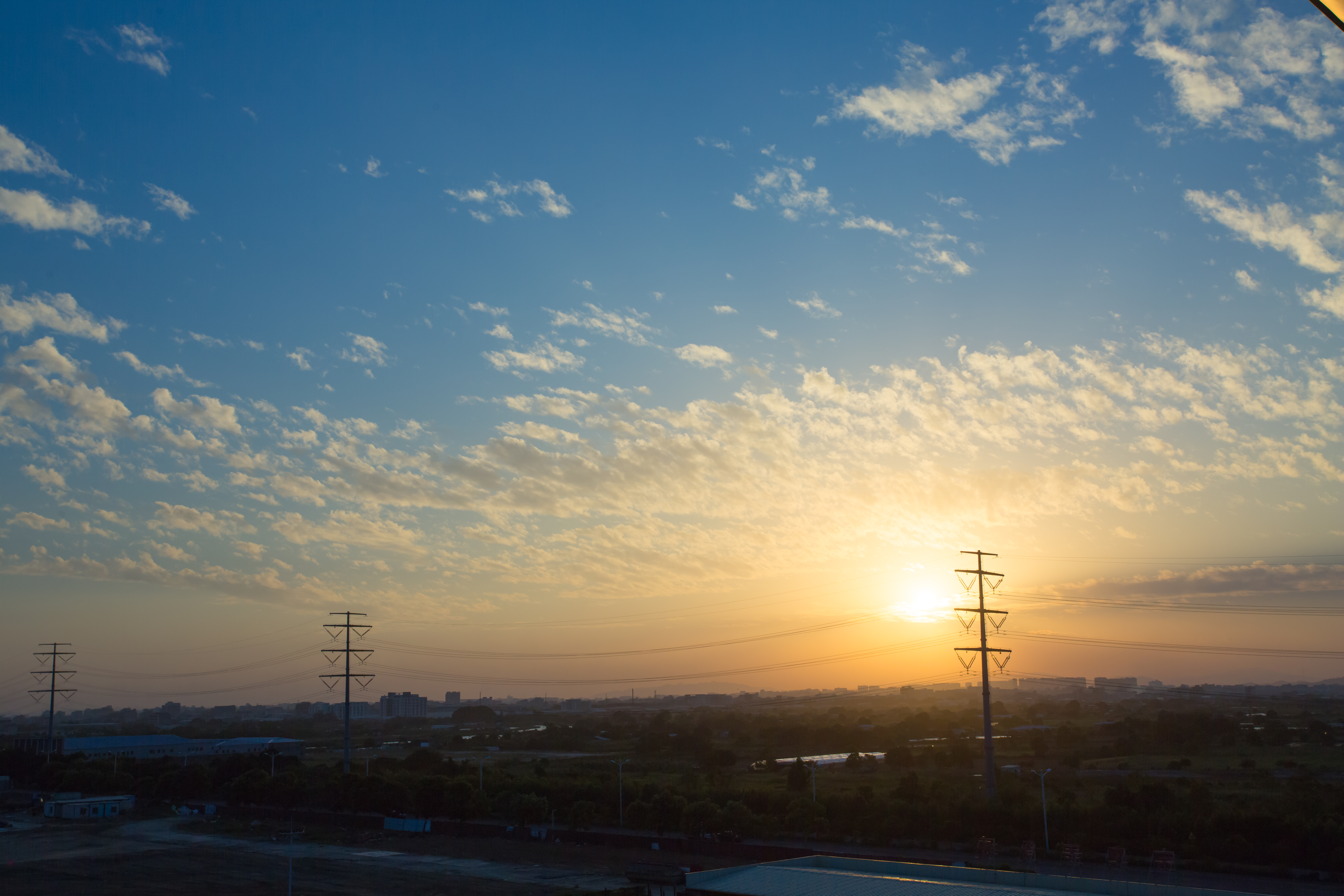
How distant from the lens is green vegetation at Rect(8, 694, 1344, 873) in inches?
1971

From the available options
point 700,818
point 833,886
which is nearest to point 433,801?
point 700,818

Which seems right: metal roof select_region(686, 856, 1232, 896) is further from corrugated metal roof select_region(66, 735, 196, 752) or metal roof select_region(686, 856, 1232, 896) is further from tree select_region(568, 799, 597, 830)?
corrugated metal roof select_region(66, 735, 196, 752)

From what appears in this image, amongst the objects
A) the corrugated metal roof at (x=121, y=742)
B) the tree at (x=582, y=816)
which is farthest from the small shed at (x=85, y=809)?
the tree at (x=582, y=816)

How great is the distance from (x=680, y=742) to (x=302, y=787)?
6705 centimetres

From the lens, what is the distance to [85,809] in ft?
263

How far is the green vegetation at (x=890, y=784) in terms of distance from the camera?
50.1m

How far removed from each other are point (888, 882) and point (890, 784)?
156 feet

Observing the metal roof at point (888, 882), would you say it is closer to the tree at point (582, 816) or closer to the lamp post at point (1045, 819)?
the lamp post at point (1045, 819)

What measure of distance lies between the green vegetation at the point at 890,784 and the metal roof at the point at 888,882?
703 inches

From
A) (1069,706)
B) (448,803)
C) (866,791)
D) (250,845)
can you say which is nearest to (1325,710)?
(1069,706)

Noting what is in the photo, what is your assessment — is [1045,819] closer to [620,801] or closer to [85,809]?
[620,801]

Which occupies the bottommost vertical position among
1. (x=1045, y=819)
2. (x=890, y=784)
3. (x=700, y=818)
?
(x=890, y=784)

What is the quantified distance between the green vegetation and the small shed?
7.70m

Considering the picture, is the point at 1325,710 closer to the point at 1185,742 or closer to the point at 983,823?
the point at 1185,742
